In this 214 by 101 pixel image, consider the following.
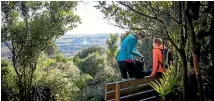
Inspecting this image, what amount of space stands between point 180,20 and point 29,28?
660 cm

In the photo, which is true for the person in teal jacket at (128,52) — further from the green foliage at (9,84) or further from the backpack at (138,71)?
the green foliage at (9,84)

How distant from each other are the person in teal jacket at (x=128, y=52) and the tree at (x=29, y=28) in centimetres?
442

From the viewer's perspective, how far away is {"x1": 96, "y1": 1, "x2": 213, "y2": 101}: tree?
4457mm

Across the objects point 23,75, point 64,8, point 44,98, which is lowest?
point 44,98

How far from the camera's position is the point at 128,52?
6793mm

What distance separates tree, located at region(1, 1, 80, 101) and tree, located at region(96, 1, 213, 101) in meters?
4.42

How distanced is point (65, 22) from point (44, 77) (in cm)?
208

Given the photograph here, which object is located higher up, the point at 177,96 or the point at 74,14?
the point at 74,14

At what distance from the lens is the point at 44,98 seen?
12156 millimetres

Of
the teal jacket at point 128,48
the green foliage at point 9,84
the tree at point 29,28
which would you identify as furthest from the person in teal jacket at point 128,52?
the green foliage at point 9,84

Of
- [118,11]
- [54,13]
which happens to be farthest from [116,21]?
[54,13]

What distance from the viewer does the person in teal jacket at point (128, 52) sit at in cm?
673

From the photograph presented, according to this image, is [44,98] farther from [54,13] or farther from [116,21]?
[116,21]

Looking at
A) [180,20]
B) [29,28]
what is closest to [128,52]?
[180,20]
